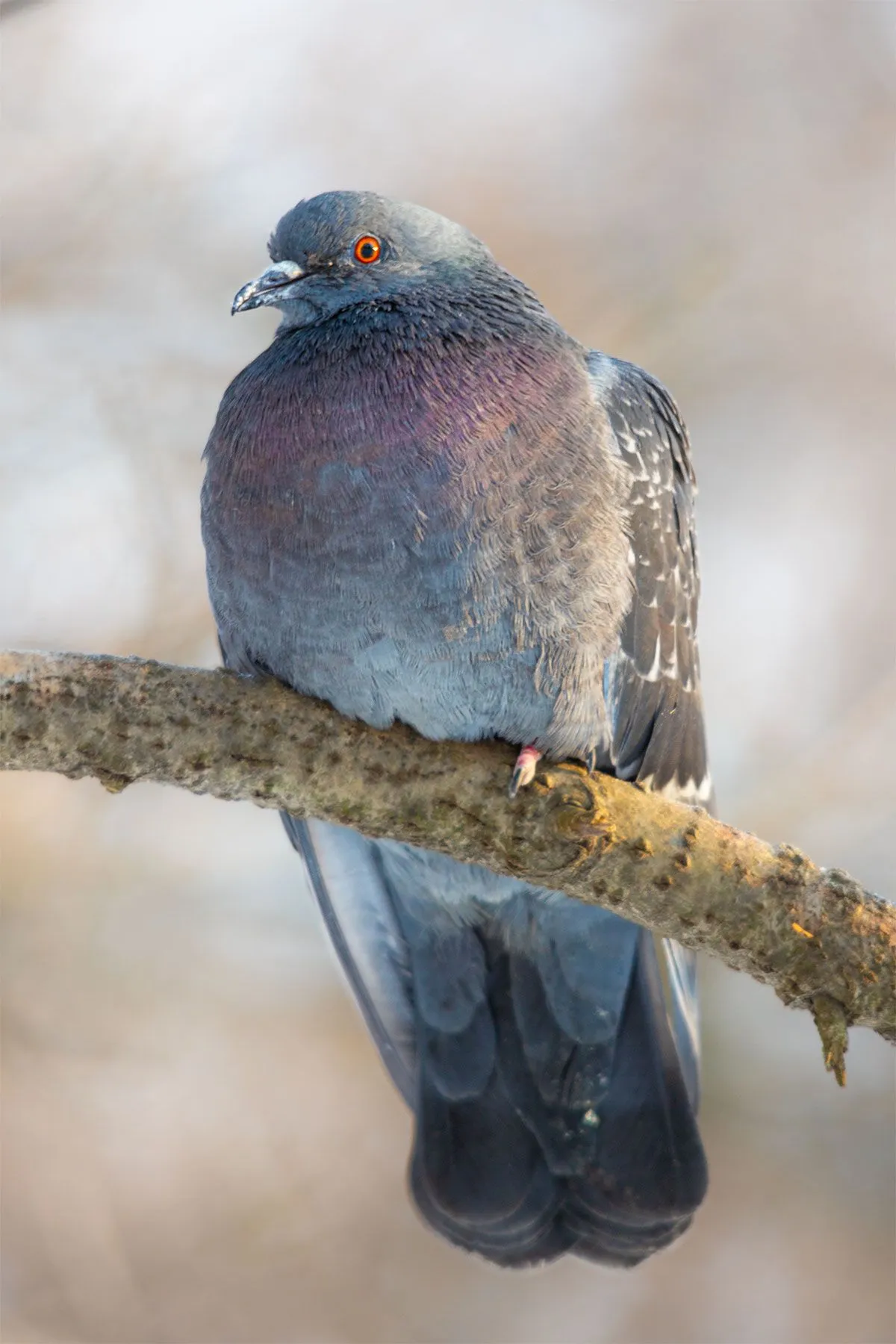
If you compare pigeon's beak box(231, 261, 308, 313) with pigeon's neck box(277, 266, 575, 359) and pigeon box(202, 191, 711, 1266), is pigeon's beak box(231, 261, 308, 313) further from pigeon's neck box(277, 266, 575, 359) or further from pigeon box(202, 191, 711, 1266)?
pigeon's neck box(277, 266, 575, 359)

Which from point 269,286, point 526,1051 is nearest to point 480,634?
point 269,286

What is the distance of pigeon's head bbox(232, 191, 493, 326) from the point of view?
473 cm

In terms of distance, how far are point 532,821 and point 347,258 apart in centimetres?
224

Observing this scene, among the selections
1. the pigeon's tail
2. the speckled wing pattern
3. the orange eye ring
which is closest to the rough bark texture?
the speckled wing pattern

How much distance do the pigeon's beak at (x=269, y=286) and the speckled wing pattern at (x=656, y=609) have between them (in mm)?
1161

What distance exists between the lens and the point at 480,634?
4113mm

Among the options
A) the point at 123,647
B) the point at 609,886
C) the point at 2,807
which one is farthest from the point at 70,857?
the point at 609,886

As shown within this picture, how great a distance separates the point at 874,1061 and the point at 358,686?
4.51 meters

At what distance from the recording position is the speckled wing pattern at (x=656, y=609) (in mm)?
4590

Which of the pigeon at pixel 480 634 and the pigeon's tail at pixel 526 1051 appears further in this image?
the pigeon's tail at pixel 526 1051

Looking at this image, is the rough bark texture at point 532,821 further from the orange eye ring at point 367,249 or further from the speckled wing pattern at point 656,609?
the orange eye ring at point 367,249

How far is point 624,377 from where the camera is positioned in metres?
4.81

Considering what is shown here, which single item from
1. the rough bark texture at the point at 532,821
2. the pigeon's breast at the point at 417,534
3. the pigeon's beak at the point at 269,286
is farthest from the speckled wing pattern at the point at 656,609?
the pigeon's beak at the point at 269,286

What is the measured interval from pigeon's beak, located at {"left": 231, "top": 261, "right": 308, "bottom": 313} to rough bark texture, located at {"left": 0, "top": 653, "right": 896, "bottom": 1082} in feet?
5.06
